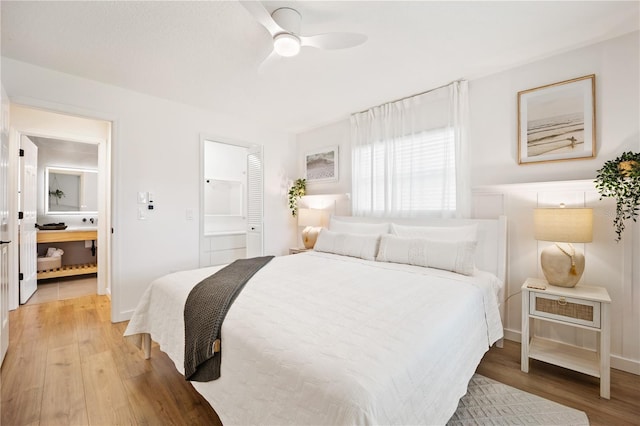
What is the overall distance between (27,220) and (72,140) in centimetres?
118

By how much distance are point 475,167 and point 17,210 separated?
208 inches

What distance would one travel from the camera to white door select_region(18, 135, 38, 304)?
3488mm

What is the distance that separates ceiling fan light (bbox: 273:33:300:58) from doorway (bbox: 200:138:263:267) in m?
2.25

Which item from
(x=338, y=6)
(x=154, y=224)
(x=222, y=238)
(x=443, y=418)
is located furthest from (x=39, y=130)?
(x=443, y=418)

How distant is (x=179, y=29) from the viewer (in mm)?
2119

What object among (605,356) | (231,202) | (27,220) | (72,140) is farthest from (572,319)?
(27,220)

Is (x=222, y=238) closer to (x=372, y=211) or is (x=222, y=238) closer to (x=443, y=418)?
(x=372, y=211)

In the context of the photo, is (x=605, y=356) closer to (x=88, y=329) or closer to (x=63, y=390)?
(x=63, y=390)

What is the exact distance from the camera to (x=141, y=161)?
10.7 feet

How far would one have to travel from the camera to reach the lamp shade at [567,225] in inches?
79.4

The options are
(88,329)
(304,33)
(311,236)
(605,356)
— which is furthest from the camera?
(311,236)

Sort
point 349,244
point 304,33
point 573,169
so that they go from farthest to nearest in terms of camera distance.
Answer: point 349,244 < point 573,169 < point 304,33

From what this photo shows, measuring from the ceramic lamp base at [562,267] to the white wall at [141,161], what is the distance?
3.73 meters

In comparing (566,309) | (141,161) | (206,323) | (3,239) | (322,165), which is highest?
(322,165)
